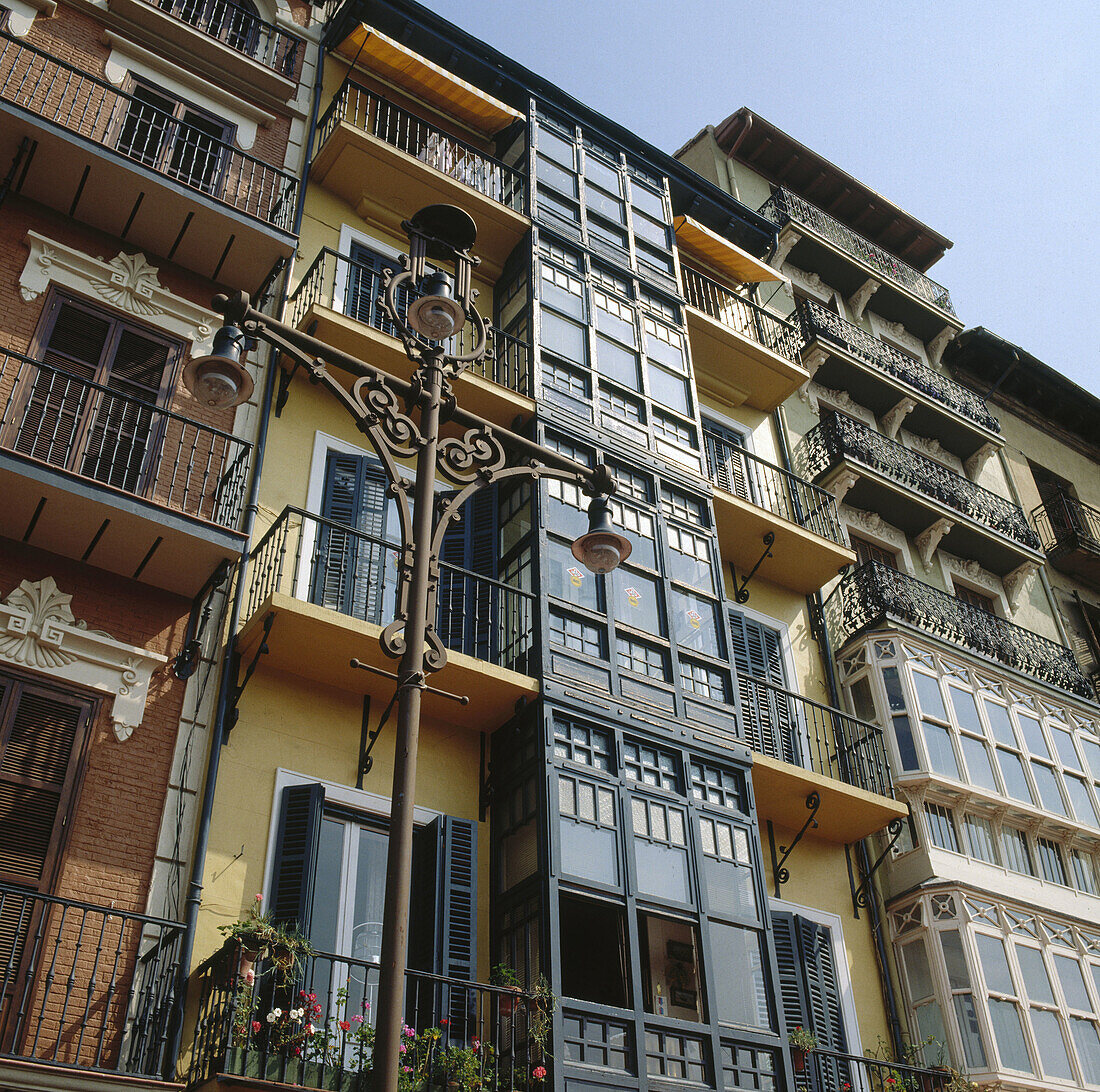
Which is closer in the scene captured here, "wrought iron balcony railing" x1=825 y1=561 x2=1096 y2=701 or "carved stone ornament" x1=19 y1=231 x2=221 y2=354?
"carved stone ornament" x1=19 y1=231 x2=221 y2=354

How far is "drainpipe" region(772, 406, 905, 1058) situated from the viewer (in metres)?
14.1

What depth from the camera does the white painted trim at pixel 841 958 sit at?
13.7m

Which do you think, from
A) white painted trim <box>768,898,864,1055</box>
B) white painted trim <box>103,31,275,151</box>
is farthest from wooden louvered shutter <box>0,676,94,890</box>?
white painted trim <box>103,31,275,151</box>

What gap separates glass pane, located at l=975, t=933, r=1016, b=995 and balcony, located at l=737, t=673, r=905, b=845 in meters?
1.79

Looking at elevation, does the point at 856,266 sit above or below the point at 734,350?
above

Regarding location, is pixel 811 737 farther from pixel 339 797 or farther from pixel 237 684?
pixel 237 684

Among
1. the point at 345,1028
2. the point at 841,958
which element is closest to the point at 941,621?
the point at 841,958

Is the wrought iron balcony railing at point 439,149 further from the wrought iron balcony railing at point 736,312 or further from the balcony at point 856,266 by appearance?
the balcony at point 856,266

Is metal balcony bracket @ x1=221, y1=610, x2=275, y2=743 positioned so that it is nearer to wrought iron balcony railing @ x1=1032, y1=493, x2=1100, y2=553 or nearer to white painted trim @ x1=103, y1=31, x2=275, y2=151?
white painted trim @ x1=103, y1=31, x2=275, y2=151

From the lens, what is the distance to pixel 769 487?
60.2ft

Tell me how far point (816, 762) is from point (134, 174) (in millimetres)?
10908

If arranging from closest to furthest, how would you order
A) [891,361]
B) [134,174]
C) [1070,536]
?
1. [134,174]
2. [891,361]
3. [1070,536]

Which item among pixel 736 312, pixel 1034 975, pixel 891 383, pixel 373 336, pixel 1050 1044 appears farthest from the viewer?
pixel 891 383

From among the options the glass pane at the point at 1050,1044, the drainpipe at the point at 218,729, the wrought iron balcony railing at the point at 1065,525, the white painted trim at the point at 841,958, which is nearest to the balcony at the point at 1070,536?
the wrought iron balcony railing at the point at 1065,525
